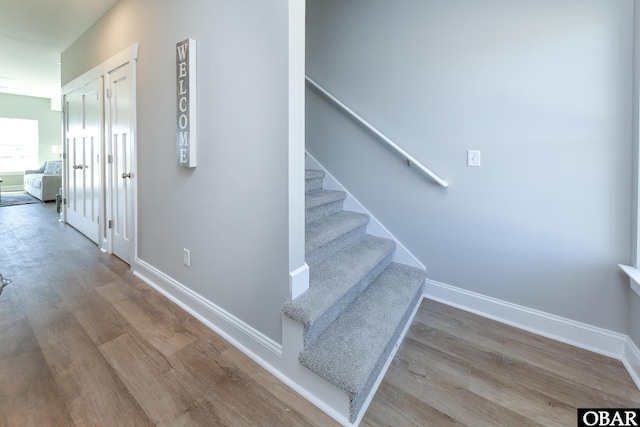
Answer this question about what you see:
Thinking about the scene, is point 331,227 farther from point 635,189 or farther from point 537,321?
point 635,189

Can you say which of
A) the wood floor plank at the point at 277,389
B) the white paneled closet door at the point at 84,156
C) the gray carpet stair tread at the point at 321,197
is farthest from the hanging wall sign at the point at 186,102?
the white paneled closet door at the point at 84,156

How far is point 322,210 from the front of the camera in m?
2.41

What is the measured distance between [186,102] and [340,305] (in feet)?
5.36

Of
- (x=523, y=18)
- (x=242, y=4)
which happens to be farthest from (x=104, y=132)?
(x=523, y=18)

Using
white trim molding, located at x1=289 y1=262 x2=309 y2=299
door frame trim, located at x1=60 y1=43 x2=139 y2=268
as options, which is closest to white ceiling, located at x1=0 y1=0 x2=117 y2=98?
door frame trim, located at x1=60 y1=43 x2=139 y2=268

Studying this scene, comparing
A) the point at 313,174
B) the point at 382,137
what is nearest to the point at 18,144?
the point at 313,174

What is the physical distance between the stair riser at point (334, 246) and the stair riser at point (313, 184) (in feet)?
1.99

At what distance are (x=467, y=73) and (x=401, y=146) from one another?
0.65 metres

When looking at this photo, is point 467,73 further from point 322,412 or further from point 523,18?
point 322,412

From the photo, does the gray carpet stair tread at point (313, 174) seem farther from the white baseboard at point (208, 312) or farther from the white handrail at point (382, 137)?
the white baseboard at point (208, 312)

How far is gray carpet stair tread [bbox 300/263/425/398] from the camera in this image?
1.25 m

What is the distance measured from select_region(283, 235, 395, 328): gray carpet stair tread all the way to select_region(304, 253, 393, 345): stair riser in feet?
0.16

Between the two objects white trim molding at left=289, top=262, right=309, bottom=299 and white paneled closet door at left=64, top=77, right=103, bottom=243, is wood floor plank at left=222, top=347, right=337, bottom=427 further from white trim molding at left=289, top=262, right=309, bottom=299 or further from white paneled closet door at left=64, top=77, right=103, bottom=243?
white paneled closet door at left=64, top=77, right=103, bottom=243

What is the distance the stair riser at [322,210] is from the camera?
228cm
